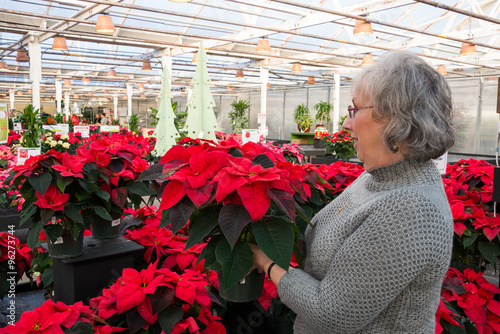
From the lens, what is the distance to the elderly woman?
33.7 inches

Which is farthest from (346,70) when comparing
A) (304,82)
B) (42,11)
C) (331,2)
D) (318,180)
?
(318,180)

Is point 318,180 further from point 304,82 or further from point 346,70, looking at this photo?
point 304,82

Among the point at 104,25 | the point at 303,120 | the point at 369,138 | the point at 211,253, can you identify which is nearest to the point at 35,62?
the point at 104,25

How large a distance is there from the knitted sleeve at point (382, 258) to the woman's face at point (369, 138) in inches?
4.6

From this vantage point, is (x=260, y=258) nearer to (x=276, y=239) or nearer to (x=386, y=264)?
(x=276, y=239)

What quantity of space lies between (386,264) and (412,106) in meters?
0.35

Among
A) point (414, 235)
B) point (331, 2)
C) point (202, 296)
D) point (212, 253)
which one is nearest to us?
point (414, 235)

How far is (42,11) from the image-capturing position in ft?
25.3

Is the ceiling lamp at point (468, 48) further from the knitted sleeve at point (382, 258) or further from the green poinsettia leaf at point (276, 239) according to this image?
the green poinsettia leaf at point (276, 239)

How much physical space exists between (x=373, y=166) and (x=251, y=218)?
1.13ft

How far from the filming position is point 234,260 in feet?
3.04

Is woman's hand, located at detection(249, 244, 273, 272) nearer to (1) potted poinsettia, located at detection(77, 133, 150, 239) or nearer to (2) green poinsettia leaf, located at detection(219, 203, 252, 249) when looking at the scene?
(2) green poinsettia leaf, located at detection(219, 203, 252, 249)

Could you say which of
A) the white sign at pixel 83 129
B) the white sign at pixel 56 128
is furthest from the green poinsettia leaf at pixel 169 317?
the white sign at pixel 83 129

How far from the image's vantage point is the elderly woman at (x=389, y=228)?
857mm
